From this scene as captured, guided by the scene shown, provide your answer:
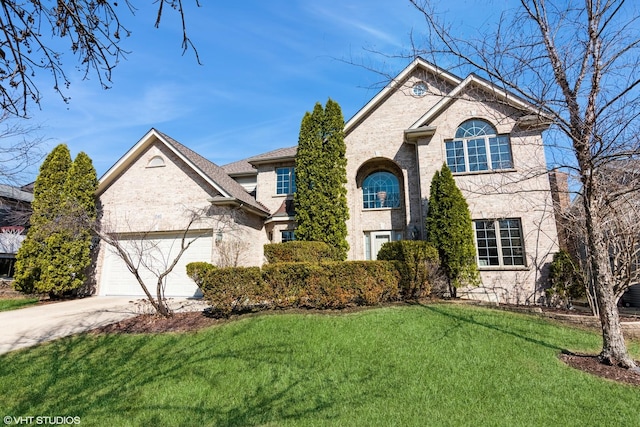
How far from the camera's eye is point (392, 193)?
1439cm

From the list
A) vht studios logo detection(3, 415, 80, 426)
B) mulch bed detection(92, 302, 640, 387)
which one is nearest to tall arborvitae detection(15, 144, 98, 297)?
mulch bed detection(92, 302, 640, 387)

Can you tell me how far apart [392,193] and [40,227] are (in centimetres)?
1434

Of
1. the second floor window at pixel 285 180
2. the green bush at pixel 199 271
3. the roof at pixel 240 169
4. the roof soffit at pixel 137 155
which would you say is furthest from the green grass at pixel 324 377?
the roof at pixel 240 169

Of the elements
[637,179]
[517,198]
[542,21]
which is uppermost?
[542,21]

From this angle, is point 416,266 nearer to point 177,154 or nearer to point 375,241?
point 375,241

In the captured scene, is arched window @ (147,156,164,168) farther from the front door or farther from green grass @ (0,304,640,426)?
the front door

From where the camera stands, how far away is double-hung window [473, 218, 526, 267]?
456 inches

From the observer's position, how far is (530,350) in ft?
19.1

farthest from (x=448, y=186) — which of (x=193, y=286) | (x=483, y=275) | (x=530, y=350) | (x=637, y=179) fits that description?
(x=193, y=286)

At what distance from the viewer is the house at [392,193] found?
11531 millimetres

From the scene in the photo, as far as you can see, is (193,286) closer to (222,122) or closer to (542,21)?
(222,122)

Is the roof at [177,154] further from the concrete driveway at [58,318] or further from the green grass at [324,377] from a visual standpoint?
the green grass at [324,377]

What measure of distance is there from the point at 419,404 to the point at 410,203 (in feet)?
32.9

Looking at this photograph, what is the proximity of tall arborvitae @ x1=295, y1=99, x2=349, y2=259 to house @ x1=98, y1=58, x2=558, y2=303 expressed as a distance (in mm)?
793
